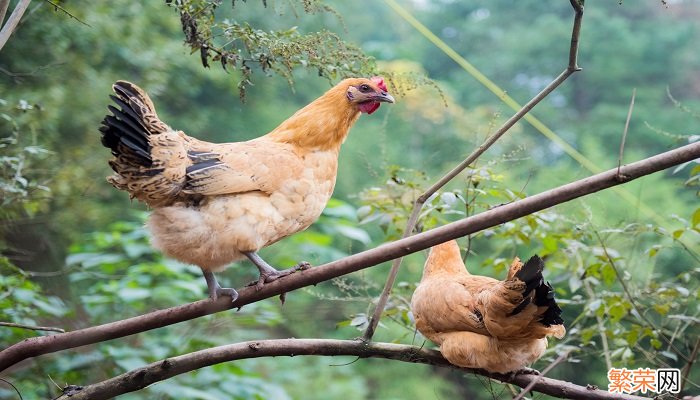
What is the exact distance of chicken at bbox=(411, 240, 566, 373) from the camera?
210 centimetres

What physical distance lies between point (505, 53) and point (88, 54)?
3.98m

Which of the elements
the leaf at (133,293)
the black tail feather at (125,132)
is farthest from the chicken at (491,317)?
the leaf at (133,293)

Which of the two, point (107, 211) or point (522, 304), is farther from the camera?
point (107, 211)

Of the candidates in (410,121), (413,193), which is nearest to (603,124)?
(410,121)

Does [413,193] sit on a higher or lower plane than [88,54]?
lower

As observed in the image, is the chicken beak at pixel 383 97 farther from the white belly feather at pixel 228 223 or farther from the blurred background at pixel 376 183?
the white belly feather at pixel 228 223

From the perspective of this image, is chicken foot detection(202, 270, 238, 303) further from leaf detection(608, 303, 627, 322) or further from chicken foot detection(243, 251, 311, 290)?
leaf detection(608, 303, 627, 322)

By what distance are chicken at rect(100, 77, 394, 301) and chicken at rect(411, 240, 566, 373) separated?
0.51m

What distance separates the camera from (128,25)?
5.61m

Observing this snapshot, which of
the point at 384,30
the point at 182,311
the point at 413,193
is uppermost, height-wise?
the point at 384,30

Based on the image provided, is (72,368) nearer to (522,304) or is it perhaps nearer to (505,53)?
(522,304)

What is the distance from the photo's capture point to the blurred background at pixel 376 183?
271 cm

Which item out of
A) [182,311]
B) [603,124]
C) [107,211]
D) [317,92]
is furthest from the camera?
[603,124]

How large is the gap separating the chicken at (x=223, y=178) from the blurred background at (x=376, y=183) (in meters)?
0.17
